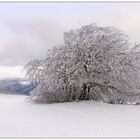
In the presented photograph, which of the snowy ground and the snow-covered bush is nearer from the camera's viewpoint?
the snowy ground

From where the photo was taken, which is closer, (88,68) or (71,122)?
(71,122)

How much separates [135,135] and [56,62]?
7.53 m

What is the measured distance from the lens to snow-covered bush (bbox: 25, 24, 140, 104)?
48.7 feet

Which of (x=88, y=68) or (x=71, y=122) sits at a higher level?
(x=88, y=68)

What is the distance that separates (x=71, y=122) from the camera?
9.74 metres

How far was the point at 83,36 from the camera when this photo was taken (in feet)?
49.4

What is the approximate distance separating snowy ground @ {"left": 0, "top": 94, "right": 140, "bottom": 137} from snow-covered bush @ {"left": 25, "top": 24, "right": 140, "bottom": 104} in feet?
7.43

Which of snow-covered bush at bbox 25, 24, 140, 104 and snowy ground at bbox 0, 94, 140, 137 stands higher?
snow-covered bush at bbox 25, 24, 140, 104

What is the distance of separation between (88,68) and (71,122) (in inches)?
223

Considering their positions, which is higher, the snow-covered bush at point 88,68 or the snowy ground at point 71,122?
the snow-covered bush at point 88,68

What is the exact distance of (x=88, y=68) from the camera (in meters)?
15.0

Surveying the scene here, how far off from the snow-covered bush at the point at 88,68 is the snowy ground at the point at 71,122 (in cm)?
226

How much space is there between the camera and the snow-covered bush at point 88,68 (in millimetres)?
14836

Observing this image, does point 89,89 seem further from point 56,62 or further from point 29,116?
point 29,116
